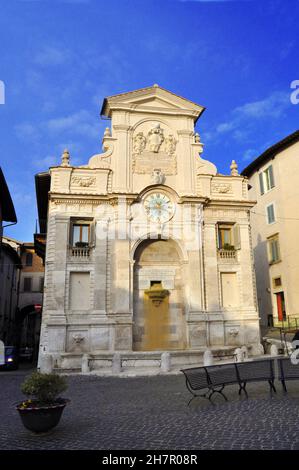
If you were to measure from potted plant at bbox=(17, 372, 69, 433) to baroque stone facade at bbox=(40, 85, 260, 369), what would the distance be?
1269cm

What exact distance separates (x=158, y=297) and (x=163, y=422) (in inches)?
529

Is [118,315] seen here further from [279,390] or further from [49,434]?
[49,434]

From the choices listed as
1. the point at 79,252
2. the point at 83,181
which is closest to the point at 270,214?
the point at 83,181

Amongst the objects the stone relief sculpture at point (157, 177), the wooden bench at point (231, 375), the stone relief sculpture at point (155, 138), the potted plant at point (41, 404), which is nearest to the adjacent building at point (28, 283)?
the stone relief sculpture at point (155, 138)

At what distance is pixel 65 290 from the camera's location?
20672 millimetres

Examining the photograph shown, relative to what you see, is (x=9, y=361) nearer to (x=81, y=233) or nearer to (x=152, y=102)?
(x=81, y=233)

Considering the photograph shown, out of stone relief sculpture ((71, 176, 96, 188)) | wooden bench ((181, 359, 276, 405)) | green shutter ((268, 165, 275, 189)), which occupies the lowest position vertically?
wooden bench ((181, 359, 276, 405))

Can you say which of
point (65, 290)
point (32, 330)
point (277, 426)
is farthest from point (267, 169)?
point (32, 330)

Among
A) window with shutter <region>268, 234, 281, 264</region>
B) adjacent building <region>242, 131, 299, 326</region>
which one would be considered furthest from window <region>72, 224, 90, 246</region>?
window with shutter <region>268, 234, 281, 264</region>

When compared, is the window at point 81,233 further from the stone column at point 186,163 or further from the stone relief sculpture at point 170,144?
the stone relief sculpture at point 170,144

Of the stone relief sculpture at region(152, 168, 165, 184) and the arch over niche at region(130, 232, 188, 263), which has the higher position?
the stone relief sculpture at region(152, 168, 165, 184)

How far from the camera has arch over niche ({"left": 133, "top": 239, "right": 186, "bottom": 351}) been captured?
2162 centimetres

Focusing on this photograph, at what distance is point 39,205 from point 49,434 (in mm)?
21958

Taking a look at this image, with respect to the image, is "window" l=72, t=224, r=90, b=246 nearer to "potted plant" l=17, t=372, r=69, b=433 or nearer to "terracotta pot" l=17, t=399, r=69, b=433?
"potted plant" l=17, t=372, r=69, b=433
